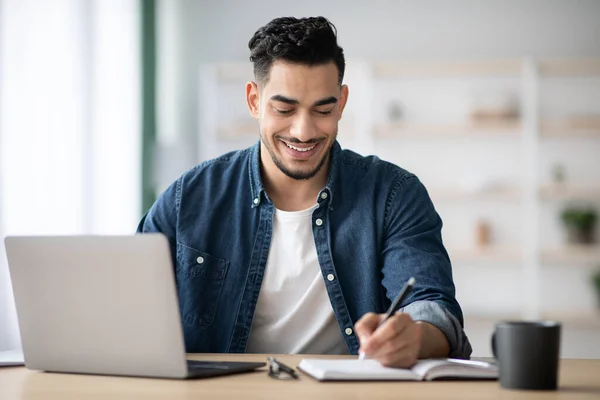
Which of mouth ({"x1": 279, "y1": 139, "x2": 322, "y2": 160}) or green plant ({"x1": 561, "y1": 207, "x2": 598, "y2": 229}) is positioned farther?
green plant ({"x1": 561, "y1": 207, "x2": 598, "y2": 229})

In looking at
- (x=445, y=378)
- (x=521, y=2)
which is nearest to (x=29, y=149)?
(x=445, y=378)

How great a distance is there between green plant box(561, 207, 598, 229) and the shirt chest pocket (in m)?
3.83

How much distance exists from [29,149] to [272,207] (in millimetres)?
1668

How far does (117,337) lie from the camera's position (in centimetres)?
140

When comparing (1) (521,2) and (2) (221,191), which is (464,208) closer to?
(1) (521,2)

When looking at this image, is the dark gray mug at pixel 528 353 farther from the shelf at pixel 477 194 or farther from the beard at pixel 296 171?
the shelf at pixel 477 194

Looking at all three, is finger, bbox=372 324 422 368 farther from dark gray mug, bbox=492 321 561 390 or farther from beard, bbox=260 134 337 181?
beard, bbox=260 134 337 181

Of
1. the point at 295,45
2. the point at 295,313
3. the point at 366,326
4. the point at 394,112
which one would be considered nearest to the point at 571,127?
the point at 394,112

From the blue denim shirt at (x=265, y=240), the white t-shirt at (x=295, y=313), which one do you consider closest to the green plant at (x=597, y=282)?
the blue denim shirt at (x=265, y=240)

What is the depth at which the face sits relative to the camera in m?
2.04

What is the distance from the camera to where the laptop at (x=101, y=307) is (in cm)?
134

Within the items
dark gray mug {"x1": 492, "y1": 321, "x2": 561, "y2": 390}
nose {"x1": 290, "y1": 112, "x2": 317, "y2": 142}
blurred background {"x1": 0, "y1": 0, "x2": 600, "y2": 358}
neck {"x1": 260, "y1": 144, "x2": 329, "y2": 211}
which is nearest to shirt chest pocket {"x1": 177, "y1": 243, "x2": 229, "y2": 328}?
neck {"x1": 260, "y1": 144, "x2": 329, "y2": 211}

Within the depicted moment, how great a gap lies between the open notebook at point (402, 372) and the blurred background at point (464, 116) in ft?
11.9

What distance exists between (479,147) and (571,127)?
0.60m
